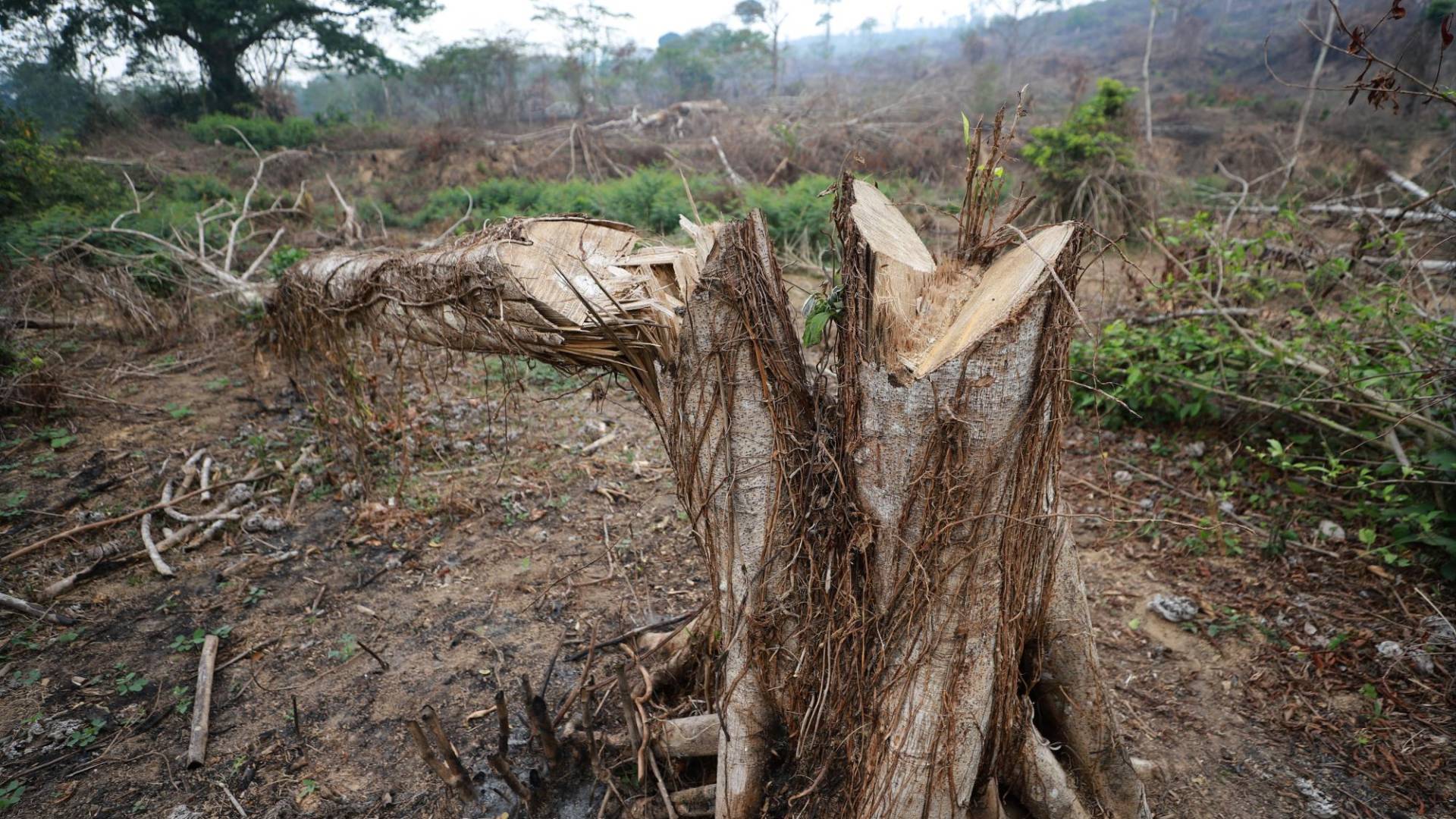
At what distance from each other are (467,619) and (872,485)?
263 centimetres

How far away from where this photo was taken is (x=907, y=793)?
167 centimetres

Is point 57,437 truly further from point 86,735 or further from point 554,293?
point 554,293

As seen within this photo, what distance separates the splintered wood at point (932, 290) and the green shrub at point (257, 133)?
2156 centimetres

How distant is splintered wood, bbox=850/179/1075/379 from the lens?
4.51ft

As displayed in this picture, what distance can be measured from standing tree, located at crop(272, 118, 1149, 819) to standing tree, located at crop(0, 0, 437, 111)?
24140mm

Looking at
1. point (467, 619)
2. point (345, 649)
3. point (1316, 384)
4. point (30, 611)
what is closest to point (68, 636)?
point (30, 611)

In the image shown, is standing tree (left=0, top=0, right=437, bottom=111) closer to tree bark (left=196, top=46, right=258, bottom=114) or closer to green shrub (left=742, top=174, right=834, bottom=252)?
tree bark (left=196, top=46, right=258, bottom=114)

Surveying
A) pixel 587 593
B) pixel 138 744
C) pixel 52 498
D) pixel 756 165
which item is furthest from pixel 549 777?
pixel 756 165

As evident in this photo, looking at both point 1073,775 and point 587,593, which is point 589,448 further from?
point 1073,775

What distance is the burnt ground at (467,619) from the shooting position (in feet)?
8.09

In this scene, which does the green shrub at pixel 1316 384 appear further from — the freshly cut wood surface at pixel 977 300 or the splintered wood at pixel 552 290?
the splintered wood at pixel 552 290

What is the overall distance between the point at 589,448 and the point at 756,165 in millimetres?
11139

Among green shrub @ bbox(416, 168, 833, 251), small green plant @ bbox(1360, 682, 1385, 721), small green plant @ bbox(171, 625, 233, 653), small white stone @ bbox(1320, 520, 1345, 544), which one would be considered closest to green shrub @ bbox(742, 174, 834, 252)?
green shrub @ bbox(416, 168, 833, 251)

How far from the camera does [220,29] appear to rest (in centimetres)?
1922
